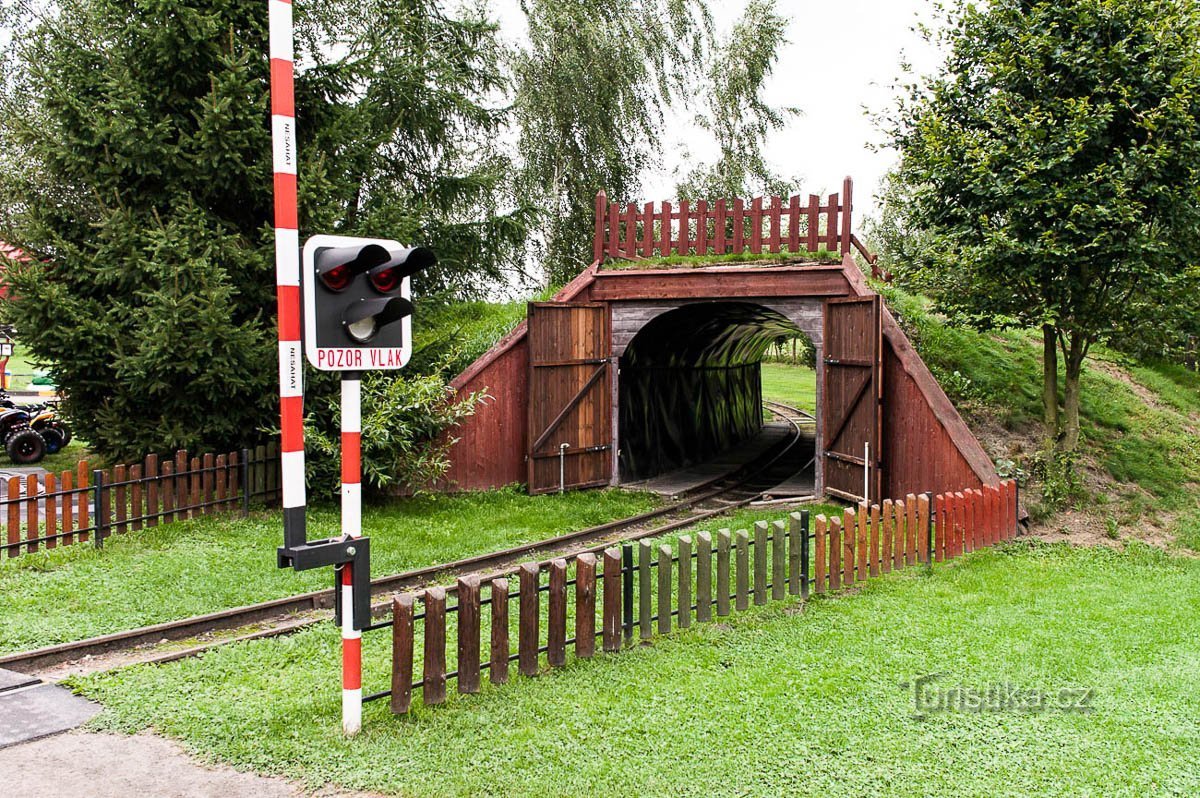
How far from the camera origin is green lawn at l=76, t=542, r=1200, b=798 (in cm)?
467

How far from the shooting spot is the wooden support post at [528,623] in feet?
19.8

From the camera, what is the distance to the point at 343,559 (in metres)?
5.09

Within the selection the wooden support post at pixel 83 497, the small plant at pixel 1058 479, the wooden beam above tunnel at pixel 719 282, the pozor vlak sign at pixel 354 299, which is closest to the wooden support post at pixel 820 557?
the pozor vlak sign at pixel 354 299

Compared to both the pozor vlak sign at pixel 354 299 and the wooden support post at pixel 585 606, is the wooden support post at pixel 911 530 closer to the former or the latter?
the wooden support post at pixel 585 606

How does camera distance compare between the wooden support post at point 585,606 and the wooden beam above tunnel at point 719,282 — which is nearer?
the wooden support post at point 585,606

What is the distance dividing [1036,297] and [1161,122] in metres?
2.44

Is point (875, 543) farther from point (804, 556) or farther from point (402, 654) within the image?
point (402, 654)

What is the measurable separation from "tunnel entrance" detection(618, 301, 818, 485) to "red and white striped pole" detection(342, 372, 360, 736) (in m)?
10.2

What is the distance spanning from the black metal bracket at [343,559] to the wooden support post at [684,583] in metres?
2.67

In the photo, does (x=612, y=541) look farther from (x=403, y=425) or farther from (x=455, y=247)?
(x=455, y=247)

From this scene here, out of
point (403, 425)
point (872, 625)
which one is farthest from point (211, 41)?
point (872, 625)

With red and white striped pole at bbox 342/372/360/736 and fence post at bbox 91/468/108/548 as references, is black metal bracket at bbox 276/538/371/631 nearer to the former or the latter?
red and white striped pole at bbox 342/372/360/736

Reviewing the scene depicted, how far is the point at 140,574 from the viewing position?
8.71 metres

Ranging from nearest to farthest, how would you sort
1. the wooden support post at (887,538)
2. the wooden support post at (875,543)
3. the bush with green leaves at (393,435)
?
the wooden support post at (875,543)
the wooden support post at (887,538)
the bush with green leaves at (393,435)
